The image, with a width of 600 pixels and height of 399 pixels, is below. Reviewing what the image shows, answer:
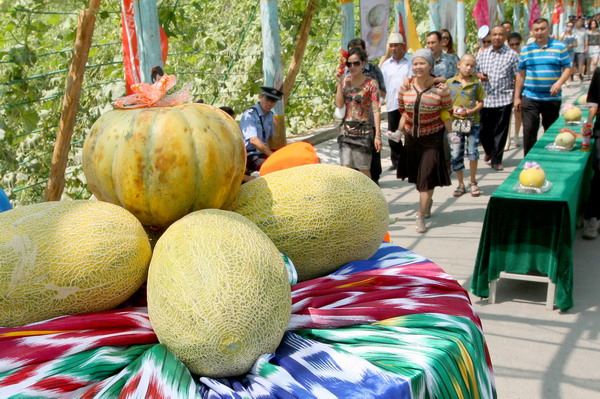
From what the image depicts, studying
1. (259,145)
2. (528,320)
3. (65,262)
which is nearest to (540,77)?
(259,145)

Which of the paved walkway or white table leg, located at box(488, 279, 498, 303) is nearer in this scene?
the paved walkway

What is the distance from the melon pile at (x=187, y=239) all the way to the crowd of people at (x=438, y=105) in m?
4.26

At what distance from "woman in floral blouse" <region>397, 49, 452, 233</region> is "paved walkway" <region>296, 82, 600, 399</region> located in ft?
1.44

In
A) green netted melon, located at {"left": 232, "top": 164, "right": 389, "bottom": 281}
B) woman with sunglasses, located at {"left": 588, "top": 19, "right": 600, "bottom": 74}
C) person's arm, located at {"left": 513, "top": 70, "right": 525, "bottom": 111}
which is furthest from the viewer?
woman with sunglasses, located at {"left": 588, "top": 19, "right": 600, "bottom": 74}

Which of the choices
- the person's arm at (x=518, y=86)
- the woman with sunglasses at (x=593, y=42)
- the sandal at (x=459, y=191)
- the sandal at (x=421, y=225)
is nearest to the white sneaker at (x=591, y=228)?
the sandal at (x=421, y=225)

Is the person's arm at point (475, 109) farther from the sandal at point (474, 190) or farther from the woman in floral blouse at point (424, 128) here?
the woman in floral blouse at point (424, 128)

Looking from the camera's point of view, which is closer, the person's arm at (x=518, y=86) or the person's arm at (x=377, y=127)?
the person's arm at (x=377, y=127)

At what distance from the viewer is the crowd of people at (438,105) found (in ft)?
19.9

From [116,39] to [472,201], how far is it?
472 cm

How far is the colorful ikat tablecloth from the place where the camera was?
4.09 feet

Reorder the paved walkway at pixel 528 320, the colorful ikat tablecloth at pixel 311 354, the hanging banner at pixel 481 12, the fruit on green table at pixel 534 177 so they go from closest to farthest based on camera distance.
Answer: the colorful ikat tablecloth at pixel 311 354, the paved walkway at pixel 528 320, the fruit on green table at pixel 534 177, the hanging banner at pixel 481 12

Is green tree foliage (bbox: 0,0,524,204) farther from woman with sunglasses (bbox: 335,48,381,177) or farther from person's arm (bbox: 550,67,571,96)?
person's arm (bbox: 550,67,571,96)

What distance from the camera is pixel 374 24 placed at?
30.9ft

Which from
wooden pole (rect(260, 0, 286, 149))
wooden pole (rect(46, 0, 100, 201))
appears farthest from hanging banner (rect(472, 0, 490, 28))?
wooden pole (rect(46, 0, 100, 201))
